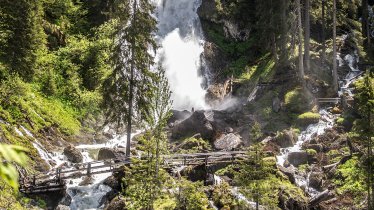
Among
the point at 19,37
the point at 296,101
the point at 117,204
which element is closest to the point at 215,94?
the point at 296,101

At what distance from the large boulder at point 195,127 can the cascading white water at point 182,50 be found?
930cm

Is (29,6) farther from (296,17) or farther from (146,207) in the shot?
(296,17)

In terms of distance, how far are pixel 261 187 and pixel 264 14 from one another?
88.8 ft

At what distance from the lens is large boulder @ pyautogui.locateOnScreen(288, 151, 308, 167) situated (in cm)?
2545

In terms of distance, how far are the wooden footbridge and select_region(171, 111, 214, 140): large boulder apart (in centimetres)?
432

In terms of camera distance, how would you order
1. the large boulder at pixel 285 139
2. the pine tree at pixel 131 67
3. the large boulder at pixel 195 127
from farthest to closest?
the large boulder at pixel 195 127
the large boulder at pixel 285 139
the pine tree at pixel 131 67

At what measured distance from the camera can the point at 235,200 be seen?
59.6 feet

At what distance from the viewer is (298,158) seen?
83.8ft

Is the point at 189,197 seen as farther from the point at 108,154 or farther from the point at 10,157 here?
the point at 10,157

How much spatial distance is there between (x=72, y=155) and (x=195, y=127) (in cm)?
983

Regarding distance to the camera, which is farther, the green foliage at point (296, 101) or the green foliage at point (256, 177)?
the green foliage at point (296, 101)

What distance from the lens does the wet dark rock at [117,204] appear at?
682 inches

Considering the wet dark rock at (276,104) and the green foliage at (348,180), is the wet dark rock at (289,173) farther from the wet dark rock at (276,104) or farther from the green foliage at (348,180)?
the wet dark rock at (276,104)

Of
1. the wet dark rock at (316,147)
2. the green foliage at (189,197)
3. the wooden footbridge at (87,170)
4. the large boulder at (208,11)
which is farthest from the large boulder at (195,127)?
the large boulder at (208,11)
